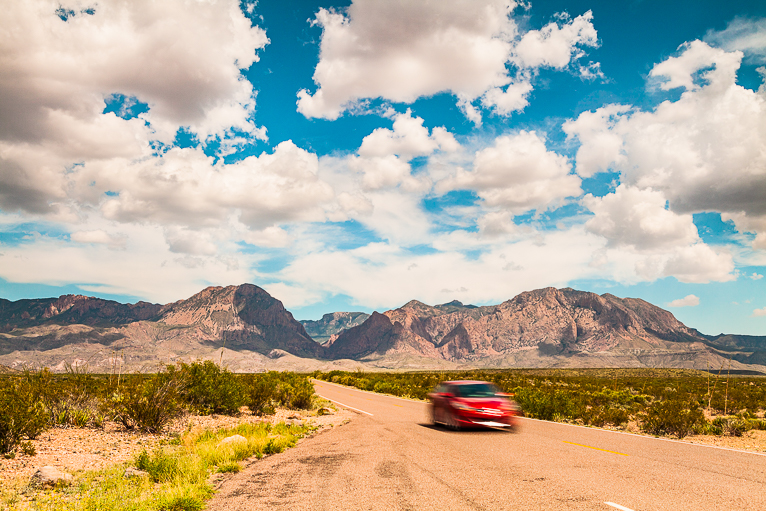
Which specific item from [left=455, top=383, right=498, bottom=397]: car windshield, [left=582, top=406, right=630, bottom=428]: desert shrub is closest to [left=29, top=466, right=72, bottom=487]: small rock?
[left=455, top=383, right=498, bottom=397]: car windshield

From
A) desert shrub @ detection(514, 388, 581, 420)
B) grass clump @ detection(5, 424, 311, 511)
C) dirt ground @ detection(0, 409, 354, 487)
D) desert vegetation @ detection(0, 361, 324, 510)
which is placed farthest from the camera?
desert shrub @ detection(514, 388, 581, 420)

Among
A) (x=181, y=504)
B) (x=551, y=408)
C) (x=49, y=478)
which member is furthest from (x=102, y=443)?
(x=551, y=408)

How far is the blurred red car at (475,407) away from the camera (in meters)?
13.6

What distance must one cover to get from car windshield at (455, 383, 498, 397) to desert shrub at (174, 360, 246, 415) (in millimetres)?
9119

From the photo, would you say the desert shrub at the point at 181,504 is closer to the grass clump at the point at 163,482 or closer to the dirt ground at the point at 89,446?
the grass clump at the point at 163,482

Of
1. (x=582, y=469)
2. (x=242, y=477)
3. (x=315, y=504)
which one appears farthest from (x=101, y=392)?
(x=582, y=469)

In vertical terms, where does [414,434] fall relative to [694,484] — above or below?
below

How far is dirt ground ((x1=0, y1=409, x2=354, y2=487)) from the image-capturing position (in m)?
8.57

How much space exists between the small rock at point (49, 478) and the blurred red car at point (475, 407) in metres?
10.1

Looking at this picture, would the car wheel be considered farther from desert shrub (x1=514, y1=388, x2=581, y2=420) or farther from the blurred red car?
desert shrub (x1=514, y1=388, x2=581, y2=420)

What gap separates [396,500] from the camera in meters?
6.63

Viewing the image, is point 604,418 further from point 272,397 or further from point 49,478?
point 49,478

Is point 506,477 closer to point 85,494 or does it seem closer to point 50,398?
point 85,494

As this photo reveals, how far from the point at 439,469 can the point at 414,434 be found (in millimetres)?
5114
